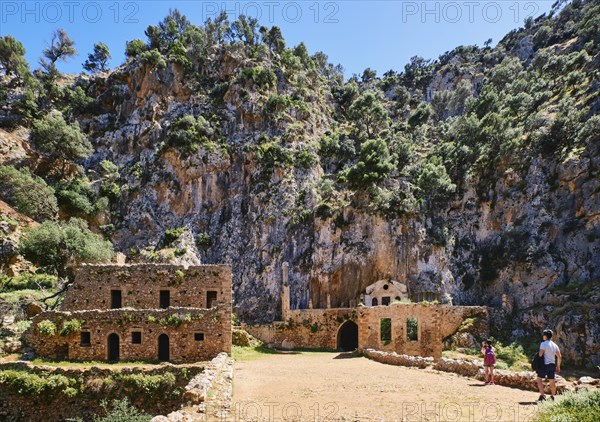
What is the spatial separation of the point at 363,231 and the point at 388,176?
9152 millimetres

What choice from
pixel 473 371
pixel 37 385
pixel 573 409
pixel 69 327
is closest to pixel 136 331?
pixel 69 327

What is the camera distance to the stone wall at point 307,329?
40.3 meters

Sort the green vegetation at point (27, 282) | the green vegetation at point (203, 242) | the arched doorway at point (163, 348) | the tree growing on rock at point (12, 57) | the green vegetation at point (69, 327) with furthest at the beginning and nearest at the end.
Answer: the tree growing on rock at point (12, 57) → the green vegetation at point (203, 242) → the green vegetation at point (27, 282) → the arched doorway at point (163, 348) → the green vegetation at point (69, 327)

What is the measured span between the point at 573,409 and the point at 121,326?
21316 mm

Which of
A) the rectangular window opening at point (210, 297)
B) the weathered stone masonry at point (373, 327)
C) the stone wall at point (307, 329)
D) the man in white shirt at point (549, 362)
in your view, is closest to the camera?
the man in white shirt at point (549, 362)

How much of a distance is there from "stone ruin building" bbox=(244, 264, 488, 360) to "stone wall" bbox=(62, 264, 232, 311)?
1275 cm

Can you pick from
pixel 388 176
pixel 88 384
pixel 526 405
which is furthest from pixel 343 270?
pixel 526 405

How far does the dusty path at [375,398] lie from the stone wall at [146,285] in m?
8.26

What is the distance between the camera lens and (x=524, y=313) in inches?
1549

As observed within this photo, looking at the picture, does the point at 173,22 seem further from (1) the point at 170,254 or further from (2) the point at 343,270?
(2) the point at 343,270

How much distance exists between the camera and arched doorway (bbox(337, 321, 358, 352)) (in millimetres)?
40938

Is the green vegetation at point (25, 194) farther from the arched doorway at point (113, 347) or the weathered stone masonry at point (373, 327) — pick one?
the arched doorway at point (113, 347)

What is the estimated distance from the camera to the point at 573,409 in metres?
9.91

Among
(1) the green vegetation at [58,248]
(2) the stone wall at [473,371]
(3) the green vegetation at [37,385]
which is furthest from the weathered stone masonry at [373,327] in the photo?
(3) the green vegetation at [37,385]
